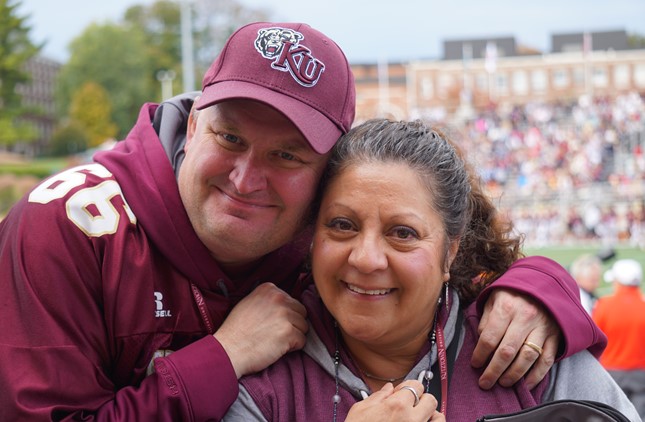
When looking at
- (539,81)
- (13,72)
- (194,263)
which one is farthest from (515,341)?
(539,81)

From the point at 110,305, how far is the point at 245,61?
2.86 feet

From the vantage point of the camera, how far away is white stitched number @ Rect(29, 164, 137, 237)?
236 centimetres

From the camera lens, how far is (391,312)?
242cm

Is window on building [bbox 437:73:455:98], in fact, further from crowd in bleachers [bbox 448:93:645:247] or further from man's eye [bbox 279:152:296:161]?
man's eye [bbox 279:152:296:161]

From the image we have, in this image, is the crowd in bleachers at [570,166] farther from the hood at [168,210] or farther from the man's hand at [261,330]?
the man's hand at [261,330]

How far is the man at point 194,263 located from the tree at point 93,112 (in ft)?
201

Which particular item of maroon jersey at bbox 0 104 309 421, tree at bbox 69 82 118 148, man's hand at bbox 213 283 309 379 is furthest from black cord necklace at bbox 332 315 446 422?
tree at bbox 69 82 118 148

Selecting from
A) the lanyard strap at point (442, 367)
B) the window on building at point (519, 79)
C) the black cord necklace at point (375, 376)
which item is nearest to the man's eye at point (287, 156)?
the black cord necklace at point (375, 376)

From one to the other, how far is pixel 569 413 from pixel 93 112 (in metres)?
62.0

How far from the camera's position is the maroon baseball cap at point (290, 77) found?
2.43 meters

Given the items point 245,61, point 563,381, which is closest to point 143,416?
point 245,61

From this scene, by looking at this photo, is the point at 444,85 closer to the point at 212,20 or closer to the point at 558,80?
the point at 558,80

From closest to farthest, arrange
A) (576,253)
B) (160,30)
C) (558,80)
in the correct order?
1. (576,253)
2. (558,80)
3. (160,30)

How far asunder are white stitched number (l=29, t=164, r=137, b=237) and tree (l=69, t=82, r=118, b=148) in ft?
200
